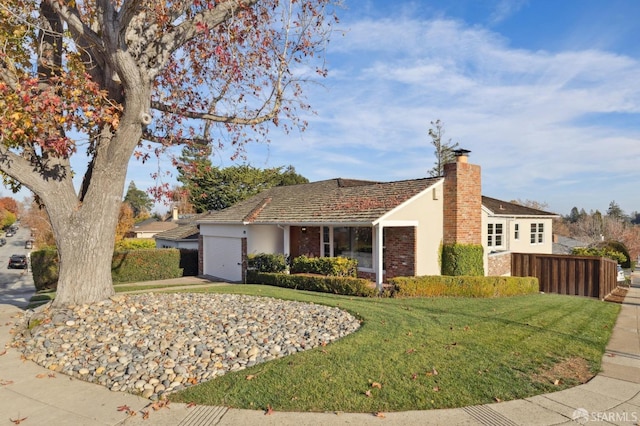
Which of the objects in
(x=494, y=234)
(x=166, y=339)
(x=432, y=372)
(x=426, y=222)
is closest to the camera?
(x=432, y=372)

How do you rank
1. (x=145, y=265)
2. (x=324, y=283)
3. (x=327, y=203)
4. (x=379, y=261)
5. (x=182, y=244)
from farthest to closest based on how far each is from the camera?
(x=182, y=244)
(x=145, y=265)
(x=327, y=203)
(x=324, y=283)
(x=379, y=261)

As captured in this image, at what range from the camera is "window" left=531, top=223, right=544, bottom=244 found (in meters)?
24.7

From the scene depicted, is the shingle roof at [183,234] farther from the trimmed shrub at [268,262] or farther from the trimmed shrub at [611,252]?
the trimmed shrub at [611,252]

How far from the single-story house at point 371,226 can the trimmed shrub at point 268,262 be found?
1190mm

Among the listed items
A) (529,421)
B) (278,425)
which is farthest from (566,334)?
(278,425)

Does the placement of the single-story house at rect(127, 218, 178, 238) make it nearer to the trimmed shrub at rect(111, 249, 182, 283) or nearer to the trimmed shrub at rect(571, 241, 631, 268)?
the trimmed shrub at rect(111, 249, 182, 283)

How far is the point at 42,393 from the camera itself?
5.09 meters

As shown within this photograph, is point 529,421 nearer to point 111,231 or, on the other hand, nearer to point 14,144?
point 111,231

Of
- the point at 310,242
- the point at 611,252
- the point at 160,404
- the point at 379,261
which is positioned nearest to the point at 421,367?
the point at 160,404

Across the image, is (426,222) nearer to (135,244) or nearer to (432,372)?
(432,372)

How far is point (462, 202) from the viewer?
50.4 feet

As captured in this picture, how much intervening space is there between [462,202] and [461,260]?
2.25m

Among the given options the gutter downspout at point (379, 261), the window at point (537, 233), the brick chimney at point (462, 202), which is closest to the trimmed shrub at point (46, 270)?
the gutter downspout at point (379, 261)

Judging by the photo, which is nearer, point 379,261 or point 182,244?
point 379,261
